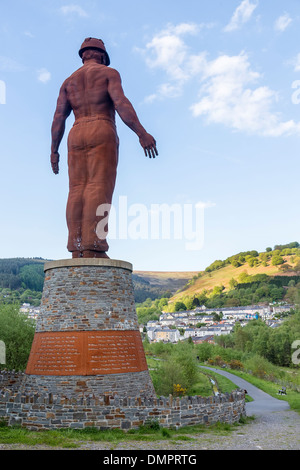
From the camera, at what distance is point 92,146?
55.7ft

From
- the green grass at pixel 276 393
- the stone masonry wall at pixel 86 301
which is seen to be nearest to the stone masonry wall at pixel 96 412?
the stone masonry wall at pixel 86 301

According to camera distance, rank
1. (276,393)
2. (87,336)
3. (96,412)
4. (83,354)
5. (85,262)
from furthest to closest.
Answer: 1. (276,393)
2. (85,262)
3. (87,336)
4. (83,354)
5. (96,412)

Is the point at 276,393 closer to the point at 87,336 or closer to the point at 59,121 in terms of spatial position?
the point at 87,336

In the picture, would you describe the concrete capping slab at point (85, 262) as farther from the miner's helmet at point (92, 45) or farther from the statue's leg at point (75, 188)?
the miner's helmet at point (92, 45)

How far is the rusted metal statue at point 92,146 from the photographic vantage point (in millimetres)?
16547

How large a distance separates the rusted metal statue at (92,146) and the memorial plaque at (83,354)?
11.1ft

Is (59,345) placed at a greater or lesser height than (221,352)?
greater

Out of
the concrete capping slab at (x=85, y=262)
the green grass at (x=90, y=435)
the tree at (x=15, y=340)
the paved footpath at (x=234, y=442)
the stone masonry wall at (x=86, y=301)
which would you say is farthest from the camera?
the tree at (x=15, y=340)

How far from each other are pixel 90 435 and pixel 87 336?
343 centimetres

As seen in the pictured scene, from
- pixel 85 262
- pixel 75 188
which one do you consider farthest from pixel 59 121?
pixel 85 262
